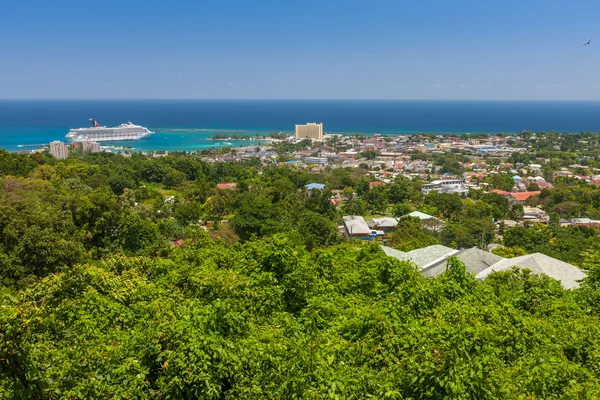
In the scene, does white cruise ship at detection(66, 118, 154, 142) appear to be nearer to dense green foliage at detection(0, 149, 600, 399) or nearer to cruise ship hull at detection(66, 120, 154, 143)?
cruise ship hull at detection(66, 120, 154, 143)

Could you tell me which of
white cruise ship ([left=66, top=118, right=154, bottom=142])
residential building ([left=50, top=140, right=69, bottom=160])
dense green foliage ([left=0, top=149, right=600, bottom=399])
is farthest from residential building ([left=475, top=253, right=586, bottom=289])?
white cruise ship ([left=66, top=118, right=154, bottom=142])

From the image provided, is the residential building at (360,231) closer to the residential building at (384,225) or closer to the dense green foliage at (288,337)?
the residential building at (384,225)

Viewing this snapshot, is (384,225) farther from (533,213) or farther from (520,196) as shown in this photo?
(520,196)

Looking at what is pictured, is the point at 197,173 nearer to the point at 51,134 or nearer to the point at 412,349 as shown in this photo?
the point at 412,349

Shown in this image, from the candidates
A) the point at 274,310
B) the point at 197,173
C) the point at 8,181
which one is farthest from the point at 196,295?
the point at 197,173

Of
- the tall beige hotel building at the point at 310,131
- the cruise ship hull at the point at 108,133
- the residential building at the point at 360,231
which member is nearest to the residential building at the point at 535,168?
the residential building at the point at 360,231
